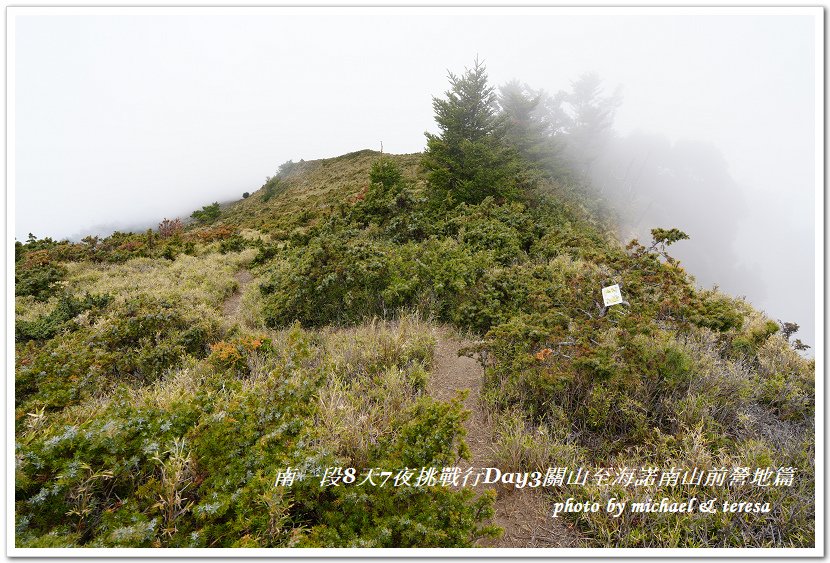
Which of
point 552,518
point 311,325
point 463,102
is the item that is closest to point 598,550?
point 552,518

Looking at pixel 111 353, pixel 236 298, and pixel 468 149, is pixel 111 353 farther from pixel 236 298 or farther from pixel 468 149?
pixel 468 149

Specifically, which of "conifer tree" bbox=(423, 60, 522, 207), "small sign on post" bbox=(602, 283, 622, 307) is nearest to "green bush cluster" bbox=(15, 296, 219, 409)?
"small sign on post" bbox=(602, 283, 622, 307)

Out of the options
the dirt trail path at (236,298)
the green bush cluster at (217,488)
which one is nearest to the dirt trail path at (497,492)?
the green bush cluster at (217,488)

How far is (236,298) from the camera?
10398 millimetres

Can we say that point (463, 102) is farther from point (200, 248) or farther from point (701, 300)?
point (200, 248)

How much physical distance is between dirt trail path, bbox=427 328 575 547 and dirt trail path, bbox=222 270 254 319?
5465 mm

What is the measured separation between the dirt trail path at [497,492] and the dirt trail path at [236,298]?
547cm

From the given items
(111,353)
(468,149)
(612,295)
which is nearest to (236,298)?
(111,353)

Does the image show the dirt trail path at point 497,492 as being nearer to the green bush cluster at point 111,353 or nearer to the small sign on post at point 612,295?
the small sign on post at point 612,295

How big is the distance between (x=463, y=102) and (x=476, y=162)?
2213 millimetres

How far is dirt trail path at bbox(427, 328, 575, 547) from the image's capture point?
108 inches

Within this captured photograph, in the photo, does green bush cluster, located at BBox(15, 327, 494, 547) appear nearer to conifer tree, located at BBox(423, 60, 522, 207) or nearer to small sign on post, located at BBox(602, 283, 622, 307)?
small sign on post, located at BBox(602, 283, 622, 307)

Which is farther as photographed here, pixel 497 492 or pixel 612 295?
pixel 612 295

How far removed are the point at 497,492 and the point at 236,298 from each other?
31.6 feet
